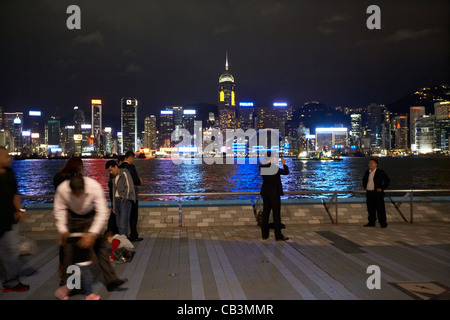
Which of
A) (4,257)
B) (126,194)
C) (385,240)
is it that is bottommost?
(385,240)

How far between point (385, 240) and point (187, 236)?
15.1 ft

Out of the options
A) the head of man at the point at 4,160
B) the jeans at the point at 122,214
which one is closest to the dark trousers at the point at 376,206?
the jeans at the point at 122,214

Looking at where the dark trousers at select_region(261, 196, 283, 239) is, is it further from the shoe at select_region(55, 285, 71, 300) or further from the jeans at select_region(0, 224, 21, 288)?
the jeans at select_region(0, 224, 21, 288)

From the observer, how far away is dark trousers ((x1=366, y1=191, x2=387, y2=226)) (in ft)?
33.6

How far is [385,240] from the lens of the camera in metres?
8.65

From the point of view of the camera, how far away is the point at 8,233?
5.34 meters

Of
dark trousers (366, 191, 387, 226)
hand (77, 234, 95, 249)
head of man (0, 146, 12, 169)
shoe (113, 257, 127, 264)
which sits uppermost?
head of man (0, 146, 12, 169)

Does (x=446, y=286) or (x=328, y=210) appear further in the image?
(x=328, y=210)

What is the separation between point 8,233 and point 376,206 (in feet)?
28.5

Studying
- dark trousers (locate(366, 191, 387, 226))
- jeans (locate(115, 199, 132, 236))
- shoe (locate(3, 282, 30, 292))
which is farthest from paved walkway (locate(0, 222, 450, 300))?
jeans (locate(115, 199, 132, 236))

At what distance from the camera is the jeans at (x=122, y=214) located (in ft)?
26.4

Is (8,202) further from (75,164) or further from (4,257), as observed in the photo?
(75,164)

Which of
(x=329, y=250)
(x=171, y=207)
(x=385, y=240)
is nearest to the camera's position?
(x=329, y=250)

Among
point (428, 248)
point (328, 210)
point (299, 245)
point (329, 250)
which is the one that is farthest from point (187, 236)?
point (428, 248)
